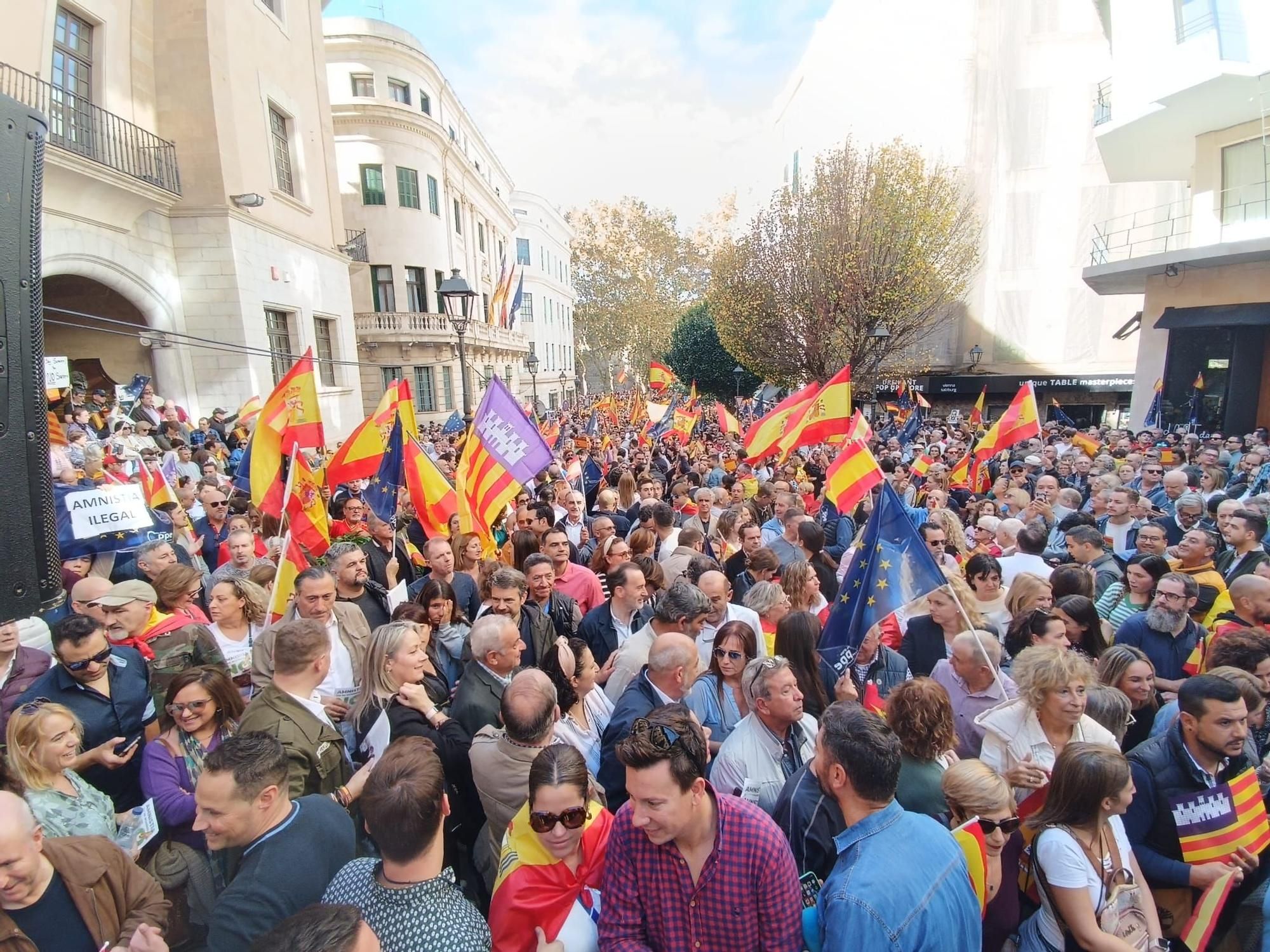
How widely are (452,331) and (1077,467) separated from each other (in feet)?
83.6

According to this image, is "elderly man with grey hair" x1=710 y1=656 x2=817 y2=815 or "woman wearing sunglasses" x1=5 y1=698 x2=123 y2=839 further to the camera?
"elderly man with grey hair" x1=710 y1=656 x2=817 y2=815

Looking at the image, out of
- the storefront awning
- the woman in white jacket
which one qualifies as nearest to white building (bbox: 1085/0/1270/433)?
the storefront awning

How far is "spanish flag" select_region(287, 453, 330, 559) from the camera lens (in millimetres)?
5512

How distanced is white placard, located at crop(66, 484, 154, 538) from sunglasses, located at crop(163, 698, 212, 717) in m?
2.66

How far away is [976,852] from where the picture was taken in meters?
2.25

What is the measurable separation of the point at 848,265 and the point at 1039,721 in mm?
19670

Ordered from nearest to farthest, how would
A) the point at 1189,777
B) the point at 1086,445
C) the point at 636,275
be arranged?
the point at 1189,777
the point at 1086,445
the point at 636,275

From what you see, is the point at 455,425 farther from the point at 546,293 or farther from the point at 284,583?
the point at 546,293

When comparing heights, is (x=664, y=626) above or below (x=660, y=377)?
below

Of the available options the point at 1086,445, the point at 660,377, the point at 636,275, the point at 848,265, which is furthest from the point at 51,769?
the point at 636,275

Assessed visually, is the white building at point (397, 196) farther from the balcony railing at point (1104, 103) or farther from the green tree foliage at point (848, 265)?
the balcony railing at point (1104, 103)

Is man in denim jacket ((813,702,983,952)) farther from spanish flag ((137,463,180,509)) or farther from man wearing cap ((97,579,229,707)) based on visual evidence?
spanish flag ((137,463,180,509))

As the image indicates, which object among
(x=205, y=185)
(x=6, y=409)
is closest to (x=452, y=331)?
(x=205, y=185)

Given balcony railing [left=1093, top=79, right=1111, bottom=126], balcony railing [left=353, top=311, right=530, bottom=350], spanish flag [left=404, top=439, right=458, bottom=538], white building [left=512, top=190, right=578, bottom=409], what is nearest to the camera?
spanish flag [left=404, top=439, right=458, bottom=538]
